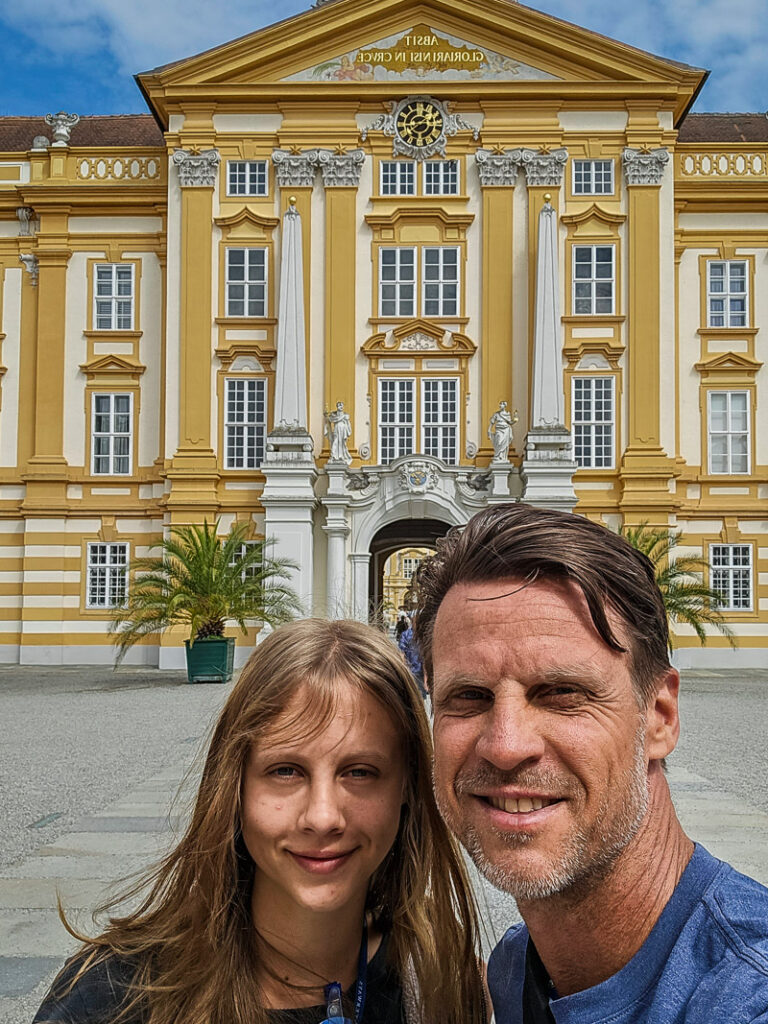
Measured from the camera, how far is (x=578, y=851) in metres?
1.69

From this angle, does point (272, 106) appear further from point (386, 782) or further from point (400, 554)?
point (400, 554)

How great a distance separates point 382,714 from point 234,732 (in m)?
0.29

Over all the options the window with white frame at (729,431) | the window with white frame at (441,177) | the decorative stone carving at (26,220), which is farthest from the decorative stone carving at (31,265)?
the window with white frame at (729,431)

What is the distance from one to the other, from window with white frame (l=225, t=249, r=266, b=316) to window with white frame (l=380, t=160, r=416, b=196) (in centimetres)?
354

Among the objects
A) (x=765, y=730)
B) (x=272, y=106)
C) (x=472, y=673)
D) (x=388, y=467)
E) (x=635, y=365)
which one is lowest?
(x=765, y=730)

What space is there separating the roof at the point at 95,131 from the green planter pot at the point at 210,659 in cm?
1800

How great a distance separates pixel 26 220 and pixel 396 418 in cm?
1146

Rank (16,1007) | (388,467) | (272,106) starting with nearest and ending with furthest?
(16,1007) → (388,467) → (272,106)

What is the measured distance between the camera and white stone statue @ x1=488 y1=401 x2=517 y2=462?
27.3m

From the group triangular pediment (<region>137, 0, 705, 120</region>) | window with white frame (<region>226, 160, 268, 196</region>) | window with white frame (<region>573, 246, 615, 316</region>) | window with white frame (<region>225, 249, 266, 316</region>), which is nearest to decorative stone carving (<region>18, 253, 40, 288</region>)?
triangular pediment (<region>137, 0, 705, 120</region>)

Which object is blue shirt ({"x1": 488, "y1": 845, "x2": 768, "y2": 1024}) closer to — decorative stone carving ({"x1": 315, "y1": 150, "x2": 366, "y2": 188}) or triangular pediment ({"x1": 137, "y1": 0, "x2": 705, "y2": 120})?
decorative stone carving ({"x1": 315, "y1": 150, "x2": 366, "y2": 188})

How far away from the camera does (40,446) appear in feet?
97.9

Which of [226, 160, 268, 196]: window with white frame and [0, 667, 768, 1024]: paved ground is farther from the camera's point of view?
[226, 160, 268, 196]: window with white frame

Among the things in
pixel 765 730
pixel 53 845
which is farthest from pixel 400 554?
pixel 53 845
